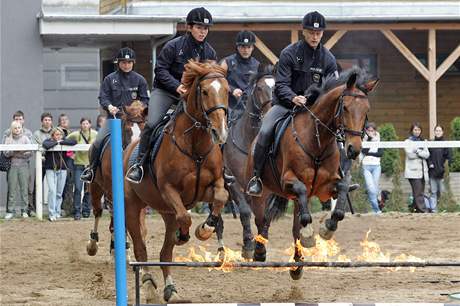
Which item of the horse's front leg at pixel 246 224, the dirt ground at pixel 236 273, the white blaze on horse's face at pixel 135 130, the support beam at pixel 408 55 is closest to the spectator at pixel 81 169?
the dirt ground at pixel 236 273

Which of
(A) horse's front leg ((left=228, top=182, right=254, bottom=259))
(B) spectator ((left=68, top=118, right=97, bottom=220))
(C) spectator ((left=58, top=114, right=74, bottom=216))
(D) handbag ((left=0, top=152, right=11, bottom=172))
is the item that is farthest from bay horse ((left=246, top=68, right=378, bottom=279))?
(D) handbag ((left=0, top=152, right=11, bottom=172))

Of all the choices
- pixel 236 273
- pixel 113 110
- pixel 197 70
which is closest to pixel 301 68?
pixel 197 70

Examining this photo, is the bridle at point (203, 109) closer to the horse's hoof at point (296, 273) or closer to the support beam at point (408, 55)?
the horse's hoof at point (296, 273)

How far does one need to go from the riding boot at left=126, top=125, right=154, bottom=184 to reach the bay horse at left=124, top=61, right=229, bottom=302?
0.12 m

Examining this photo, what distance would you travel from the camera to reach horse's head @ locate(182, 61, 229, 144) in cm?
1030

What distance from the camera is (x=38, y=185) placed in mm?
19641

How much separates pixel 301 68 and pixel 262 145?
2.99ft

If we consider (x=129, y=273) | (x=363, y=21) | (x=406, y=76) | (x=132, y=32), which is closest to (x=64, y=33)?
(x=132, y=32)

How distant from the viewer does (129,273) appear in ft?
43.9

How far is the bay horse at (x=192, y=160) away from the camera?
1053 centimetres

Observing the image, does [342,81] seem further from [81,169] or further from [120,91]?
[81,169]

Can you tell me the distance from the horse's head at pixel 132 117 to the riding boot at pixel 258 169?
1666 mm

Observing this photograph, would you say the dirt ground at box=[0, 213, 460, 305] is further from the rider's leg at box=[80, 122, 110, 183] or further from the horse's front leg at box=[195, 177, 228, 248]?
the rider's leg at box=[80, 122, 110, 183]

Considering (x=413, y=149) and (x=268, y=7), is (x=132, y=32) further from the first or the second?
(x=413, y=149)
